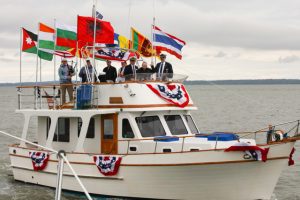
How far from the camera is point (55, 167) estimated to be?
1961cm

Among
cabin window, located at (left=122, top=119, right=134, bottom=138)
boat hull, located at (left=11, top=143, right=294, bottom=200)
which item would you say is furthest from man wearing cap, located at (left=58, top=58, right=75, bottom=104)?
boat hull, located at (left=11, top=143, right=294, bottom=200)

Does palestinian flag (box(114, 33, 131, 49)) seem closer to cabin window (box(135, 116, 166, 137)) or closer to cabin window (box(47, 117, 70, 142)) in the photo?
cabin window (box(47, 117, 70, 142))

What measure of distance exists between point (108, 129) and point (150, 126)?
4.80 feet

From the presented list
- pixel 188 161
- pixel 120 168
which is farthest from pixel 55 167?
pixel 188 161

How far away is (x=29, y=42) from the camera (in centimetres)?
2362

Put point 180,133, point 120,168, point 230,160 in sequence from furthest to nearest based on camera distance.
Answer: point 180,133 < point 120,168 < point 230,160

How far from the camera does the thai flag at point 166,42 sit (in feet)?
67.7

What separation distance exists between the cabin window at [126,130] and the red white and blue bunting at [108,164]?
1.07 meters

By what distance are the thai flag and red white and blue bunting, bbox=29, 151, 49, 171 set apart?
18.7ft

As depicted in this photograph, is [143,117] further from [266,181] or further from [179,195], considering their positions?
[266,181]

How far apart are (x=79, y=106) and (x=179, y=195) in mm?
5035

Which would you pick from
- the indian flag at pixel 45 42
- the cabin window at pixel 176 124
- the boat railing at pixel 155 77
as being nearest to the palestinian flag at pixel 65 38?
the indian flag at pixel 45 42

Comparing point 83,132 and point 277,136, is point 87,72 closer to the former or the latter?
point 83,132

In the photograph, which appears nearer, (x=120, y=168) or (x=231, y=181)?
(x=231, y=181)
